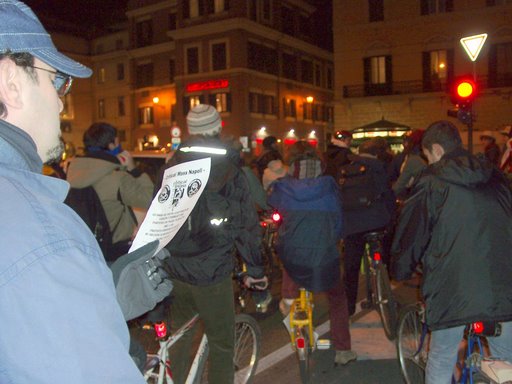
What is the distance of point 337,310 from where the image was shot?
4934 mm

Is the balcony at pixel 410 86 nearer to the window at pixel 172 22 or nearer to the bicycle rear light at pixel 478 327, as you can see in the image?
the window at pixel 172 22

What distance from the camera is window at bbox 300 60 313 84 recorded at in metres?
44.9

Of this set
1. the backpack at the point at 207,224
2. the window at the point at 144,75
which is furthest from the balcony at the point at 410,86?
the backpack at the point at 207,224

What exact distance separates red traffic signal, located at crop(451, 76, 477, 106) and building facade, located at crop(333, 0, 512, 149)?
66.0 feet

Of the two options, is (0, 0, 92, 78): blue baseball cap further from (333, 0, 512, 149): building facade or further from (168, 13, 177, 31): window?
(168, 13, 177, 31): window

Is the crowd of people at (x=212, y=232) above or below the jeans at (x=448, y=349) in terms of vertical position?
above

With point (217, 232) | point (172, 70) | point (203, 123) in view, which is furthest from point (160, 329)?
point (172, 70)

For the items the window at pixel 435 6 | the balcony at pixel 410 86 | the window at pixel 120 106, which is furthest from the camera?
the window at pixel 120 106

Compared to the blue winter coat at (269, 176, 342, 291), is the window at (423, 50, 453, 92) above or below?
above

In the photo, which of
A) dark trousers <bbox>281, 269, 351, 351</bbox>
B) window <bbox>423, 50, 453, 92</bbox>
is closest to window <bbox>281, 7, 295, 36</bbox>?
window <bbox>423, 50, 453, 92</bbox>

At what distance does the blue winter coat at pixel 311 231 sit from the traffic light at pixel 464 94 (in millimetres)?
7373

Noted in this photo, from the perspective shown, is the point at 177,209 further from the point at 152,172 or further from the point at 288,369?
the point at 152,172

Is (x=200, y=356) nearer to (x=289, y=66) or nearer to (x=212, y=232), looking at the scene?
(x=212, y=232)

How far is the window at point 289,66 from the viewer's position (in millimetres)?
42281
